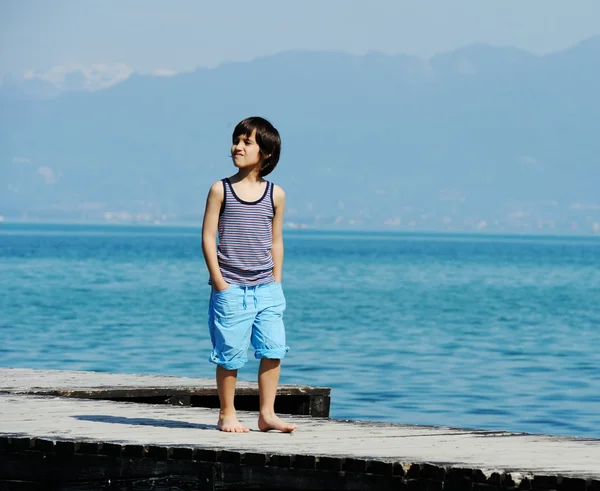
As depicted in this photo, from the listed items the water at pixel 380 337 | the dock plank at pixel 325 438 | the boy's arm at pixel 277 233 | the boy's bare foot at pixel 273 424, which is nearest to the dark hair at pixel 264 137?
the boy's arm at pixel 277 233

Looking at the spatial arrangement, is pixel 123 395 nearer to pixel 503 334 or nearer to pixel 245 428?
pixel 245 428

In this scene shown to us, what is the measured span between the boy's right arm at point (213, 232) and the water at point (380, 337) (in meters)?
10.8

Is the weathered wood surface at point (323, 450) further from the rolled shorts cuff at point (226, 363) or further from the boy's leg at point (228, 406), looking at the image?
the rolled shorts cuff at point (226, 363)

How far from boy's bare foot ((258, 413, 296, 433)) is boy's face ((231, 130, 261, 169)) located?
1501 millimetres

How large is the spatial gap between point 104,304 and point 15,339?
16.3 metres

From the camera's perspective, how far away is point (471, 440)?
790 cm

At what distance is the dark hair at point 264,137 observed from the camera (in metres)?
8.11

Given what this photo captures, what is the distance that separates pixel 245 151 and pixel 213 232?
1.67 ft

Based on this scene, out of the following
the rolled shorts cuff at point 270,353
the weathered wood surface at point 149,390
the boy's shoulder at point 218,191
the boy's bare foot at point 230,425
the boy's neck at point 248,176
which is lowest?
the weathered wood surface at point 149,390

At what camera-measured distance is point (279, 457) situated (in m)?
7.05

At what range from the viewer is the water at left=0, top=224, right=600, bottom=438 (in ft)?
68.8

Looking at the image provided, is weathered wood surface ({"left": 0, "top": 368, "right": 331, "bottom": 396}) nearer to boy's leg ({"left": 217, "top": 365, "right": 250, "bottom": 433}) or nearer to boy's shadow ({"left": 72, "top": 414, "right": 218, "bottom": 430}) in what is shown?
boy's shadow ({"left": 72, "top": 414, "right": 218, "bottom": 430})

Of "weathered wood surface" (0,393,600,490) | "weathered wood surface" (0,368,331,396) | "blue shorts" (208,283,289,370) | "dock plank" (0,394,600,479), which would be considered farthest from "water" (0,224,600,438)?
"blue shorts" (208,283,289,370)

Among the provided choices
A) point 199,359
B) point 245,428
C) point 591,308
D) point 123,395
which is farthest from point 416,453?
point 591,308
